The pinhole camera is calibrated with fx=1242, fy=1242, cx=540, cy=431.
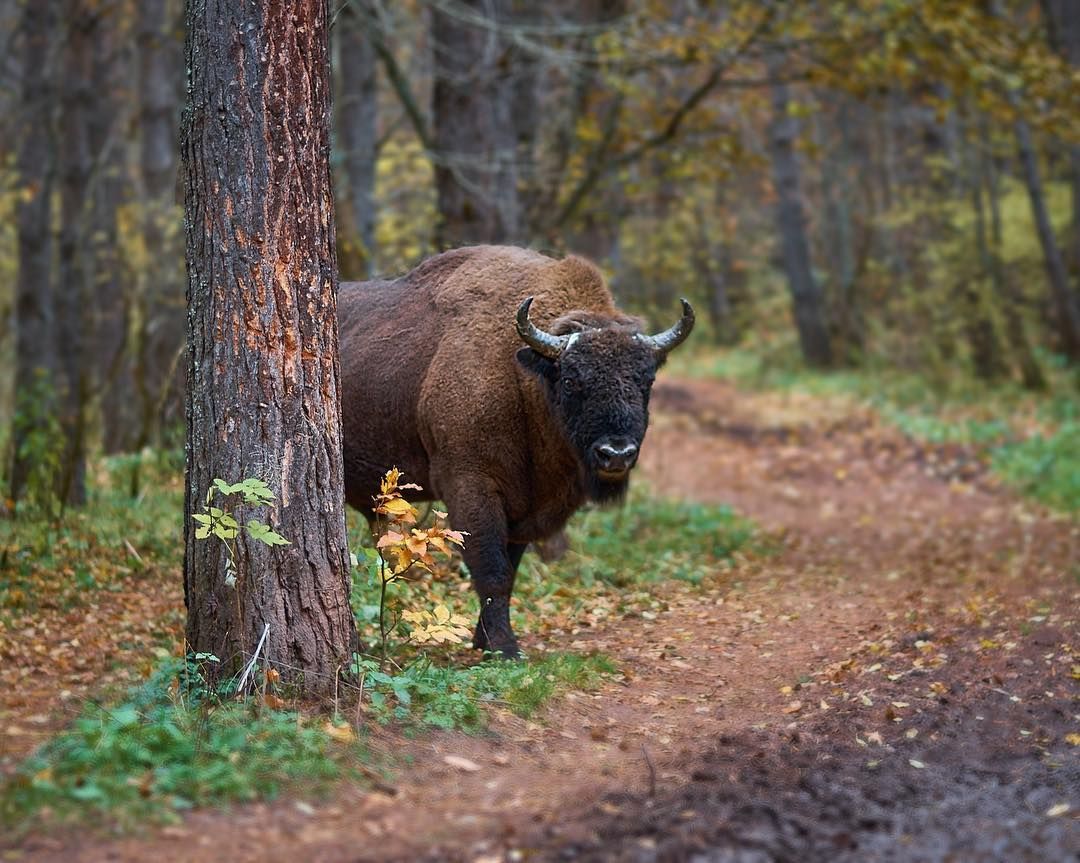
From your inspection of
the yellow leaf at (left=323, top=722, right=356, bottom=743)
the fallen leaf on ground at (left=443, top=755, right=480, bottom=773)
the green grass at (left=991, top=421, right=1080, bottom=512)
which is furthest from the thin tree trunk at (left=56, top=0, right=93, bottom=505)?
the green grass at (left=991, top=421, right=1080, bottom=512)

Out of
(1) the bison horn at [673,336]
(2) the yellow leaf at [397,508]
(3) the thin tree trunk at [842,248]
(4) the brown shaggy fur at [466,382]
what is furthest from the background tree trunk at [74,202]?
(3) the thin tree trunk at [842,248]

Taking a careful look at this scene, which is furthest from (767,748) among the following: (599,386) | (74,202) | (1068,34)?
(1068,34)

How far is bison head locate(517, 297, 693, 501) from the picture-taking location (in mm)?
7441

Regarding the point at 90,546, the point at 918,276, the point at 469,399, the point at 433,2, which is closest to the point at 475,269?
the point at 469,399

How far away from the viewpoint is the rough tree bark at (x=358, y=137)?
12.9 meters

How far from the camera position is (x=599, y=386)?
755 cm

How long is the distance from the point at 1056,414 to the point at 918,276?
8.33m

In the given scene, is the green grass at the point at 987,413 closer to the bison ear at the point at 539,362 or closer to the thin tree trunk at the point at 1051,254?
the thin tree trunk at the point at 1051,254

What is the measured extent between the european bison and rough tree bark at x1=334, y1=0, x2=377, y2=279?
4.09 m

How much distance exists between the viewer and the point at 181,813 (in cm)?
457

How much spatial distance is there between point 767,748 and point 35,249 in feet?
36.0

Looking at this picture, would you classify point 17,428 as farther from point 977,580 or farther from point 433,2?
point 977,580

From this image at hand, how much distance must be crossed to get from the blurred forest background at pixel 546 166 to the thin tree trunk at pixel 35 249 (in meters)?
0.04

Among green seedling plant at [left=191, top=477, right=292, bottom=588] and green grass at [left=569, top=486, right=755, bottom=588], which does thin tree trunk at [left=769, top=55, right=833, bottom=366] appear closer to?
green grass at [left=569, top=486, right=755, bottom=588]
